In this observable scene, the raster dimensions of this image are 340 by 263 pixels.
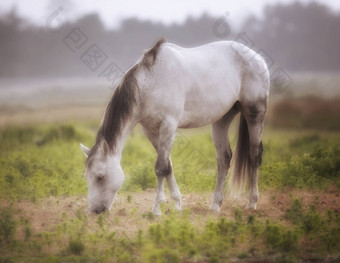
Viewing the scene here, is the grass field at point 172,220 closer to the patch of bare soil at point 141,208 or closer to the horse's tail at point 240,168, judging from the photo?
the patch of bare soil at point 141,208

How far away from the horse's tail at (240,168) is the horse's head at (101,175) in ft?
6.66

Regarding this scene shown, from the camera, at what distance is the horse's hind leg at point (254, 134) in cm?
600

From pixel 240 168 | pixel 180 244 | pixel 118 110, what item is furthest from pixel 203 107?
pixel 180 244

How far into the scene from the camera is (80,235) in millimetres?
4195

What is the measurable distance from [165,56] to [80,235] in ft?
7.99

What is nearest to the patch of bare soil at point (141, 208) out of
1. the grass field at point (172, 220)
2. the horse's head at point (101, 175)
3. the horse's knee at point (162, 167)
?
the grass field at point (172, 220)

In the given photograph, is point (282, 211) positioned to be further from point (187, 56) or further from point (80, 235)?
point (80, 235)

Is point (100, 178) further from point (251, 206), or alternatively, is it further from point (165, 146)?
point (251, 206)

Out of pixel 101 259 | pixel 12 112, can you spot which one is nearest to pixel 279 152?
pixel 101 259

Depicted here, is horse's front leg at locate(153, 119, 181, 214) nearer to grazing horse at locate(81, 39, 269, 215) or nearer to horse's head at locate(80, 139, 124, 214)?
grazing horse at locate(81, 39, 269, 215)

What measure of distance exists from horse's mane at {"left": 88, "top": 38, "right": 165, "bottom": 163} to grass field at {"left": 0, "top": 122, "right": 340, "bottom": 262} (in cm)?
90

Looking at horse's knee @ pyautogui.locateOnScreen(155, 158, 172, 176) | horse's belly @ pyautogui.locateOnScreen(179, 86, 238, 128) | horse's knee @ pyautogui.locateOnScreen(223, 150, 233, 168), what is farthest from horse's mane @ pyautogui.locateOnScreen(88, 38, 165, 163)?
horse's knee @ pyautogui.locateOnScreen(223, 150, 233, 168)

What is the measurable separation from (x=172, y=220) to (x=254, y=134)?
2.26 meters

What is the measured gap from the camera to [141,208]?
5.77m
